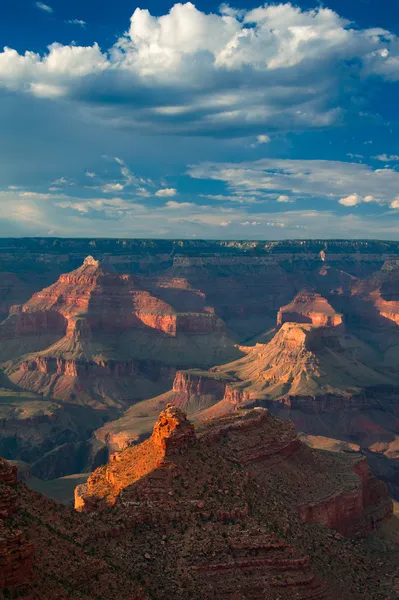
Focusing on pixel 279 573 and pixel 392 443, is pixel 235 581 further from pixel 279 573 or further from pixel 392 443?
pixel 392 443

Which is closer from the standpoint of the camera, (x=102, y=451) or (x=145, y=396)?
(x=102, y=451)

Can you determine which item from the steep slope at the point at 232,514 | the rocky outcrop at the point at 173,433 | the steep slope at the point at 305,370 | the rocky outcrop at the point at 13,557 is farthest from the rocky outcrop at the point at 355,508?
the steep slope at the point at 305,370

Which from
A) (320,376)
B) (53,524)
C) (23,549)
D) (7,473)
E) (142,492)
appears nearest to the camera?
(23,549)

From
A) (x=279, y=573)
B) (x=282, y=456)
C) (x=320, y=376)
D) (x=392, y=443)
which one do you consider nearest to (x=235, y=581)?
(x=279, y=573)

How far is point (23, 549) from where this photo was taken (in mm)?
31016

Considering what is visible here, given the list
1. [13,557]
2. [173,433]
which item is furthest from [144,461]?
[13,557]

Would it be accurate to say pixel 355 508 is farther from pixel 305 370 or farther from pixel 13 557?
pixel 305 370

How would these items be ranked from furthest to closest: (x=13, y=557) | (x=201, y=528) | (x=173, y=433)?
(x=173, y=433) → (x=201, y=528) → (x=13, y=557)

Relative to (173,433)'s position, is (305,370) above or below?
below

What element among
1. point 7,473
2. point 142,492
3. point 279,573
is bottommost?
point 279,573

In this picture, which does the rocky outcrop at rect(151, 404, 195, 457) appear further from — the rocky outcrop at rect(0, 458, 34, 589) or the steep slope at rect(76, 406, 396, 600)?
the rocky outcrop at rect(0, 458, 34, 589)

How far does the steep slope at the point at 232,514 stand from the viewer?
4241 centimetres

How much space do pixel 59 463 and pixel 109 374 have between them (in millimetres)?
56108

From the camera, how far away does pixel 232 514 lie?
4681 cm
